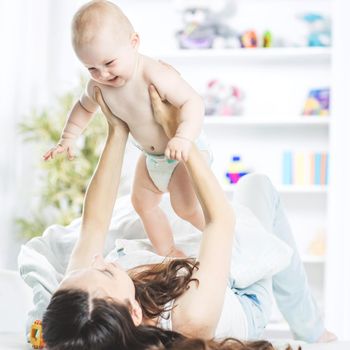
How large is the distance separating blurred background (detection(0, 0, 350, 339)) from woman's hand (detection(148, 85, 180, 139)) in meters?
2.43

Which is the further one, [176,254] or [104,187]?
[176,254]

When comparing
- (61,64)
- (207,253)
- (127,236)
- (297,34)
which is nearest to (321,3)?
(297,34)

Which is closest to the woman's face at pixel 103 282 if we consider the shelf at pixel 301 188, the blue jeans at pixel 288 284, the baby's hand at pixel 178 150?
the baby's hand at pixel 178 150

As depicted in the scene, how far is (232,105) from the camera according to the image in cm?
438

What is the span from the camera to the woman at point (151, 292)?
4.20ft

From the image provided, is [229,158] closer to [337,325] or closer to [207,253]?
[337,325]

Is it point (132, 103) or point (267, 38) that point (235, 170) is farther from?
point (132, 103)

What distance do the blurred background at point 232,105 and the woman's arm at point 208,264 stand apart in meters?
2.57

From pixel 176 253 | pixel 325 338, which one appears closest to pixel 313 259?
pixel 325 338

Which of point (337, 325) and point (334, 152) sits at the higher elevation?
point (334, 152)

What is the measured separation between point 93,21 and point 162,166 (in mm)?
444

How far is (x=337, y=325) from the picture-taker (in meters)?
3.94

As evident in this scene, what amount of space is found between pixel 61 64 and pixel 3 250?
1275 mm

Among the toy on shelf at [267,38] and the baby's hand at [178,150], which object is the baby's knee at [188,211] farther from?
the toy on shelf at [267,38]
